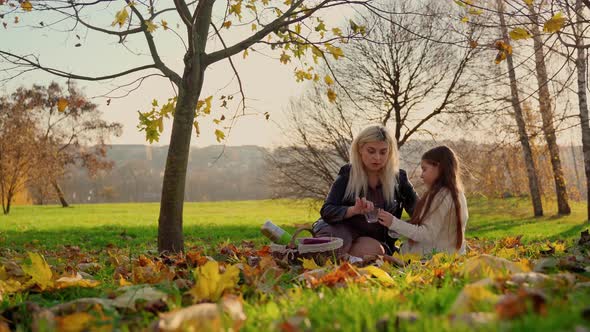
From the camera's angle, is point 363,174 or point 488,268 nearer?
point 488,268

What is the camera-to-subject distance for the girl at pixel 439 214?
16.0 feet

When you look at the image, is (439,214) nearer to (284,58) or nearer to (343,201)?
(343,201)

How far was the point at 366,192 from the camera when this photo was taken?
534 centimetres

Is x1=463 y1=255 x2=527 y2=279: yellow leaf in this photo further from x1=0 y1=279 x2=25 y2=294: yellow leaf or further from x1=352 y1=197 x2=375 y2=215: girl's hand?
x1=0 y1=279 x2=25 y2=294: yellow leaf

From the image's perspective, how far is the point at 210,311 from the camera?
172 centimetres

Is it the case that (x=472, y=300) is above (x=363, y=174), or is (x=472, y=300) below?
below

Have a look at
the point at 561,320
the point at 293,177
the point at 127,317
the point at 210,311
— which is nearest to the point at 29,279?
the point at 127,317

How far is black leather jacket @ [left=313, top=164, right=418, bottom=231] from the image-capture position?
5.13 meters

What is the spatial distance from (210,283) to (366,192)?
332cm

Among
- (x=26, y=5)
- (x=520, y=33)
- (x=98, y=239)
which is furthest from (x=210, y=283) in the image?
(x=98, y=239)

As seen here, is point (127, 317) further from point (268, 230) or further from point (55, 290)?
point (268, 230)

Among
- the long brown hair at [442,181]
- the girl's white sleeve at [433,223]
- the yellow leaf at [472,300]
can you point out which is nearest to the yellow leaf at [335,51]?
the long brown hair at [442,181]

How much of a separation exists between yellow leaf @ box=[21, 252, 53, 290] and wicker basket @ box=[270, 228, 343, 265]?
1.65m

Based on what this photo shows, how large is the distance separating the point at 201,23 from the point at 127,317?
16.9 ft
